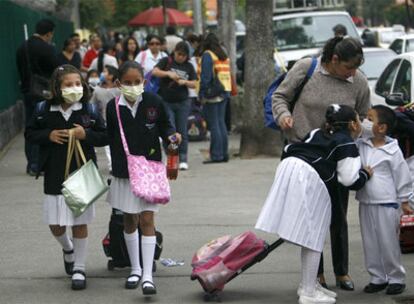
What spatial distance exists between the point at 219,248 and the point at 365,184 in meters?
1.04

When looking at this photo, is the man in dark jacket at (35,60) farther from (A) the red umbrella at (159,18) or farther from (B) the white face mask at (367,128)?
(A) the red umbrella at (159,18)

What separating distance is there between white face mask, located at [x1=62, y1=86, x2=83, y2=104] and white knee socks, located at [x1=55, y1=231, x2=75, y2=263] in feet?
3.05

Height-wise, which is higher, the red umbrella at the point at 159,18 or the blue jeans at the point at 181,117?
the blue jeans at the point at 181,117

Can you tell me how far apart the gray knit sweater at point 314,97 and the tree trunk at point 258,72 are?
762 centimetres

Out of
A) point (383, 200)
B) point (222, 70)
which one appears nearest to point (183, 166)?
point (222, 70)

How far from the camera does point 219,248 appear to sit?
725 centimetres

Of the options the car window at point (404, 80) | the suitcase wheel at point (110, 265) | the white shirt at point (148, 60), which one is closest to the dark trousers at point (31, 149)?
the white shirt at point (148, 60)

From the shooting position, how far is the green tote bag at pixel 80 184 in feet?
23.9

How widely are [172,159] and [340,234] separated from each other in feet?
4.11

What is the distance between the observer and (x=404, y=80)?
12453 mm

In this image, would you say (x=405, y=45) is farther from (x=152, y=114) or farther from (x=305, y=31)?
(x=152, y=114)

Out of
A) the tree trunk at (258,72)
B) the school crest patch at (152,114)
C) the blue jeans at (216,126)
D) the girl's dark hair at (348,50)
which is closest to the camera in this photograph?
the girl's dark hair at (348,50)

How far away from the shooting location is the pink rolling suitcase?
706cm

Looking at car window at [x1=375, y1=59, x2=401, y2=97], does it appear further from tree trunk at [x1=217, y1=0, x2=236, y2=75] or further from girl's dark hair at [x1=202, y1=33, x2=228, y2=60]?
tree trunk at [x1=217, y1=0, x2=236, y2=75]
